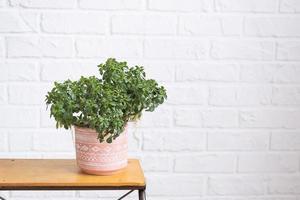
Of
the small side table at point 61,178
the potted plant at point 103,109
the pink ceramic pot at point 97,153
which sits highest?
the potted plant at point 103,109

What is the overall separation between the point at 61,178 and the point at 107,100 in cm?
23

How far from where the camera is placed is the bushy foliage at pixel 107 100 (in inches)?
43.9

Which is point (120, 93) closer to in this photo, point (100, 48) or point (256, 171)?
point (100, 48)

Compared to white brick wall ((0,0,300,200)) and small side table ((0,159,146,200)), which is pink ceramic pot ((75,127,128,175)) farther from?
white brick wall ((0,0,300,200))

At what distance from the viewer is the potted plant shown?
44.1 inches

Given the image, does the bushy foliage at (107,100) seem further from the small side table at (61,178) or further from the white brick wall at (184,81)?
the white brick wall at (184,81)

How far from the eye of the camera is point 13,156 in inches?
61.5

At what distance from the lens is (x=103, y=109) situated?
1116mm

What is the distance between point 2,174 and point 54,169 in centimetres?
13

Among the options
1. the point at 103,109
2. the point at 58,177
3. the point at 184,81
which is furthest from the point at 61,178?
the point at 184,81

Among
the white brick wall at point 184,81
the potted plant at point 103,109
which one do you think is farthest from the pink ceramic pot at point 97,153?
the white brick wall at point 184,81

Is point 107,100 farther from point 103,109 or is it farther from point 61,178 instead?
point 61,178

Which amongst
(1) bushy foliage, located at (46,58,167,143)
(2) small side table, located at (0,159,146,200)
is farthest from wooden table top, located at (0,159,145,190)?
(1) bushy foliage, located at (46,58,167,143)

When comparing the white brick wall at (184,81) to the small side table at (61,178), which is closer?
the small side table at (61,178)
